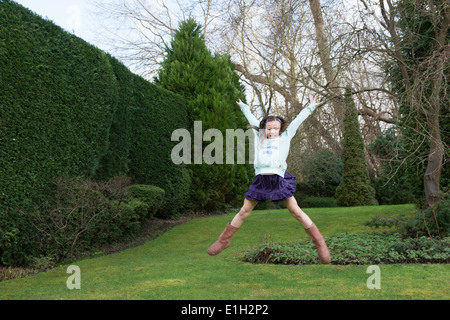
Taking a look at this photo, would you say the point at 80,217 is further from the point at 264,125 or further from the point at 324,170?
the point at 324,170

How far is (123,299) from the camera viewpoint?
403 centimetres

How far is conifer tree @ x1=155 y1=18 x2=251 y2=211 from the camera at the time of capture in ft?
46.2

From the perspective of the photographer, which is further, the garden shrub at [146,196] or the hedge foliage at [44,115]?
the garden shrub at [146,196]

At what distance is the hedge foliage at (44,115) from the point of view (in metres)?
6.46

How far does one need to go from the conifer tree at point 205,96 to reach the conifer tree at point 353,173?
186 inches

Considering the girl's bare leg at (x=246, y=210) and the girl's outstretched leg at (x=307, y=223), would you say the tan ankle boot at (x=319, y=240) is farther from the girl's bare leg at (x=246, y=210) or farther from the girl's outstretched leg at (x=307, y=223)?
the girl's bare leg at (x=246, y=210)

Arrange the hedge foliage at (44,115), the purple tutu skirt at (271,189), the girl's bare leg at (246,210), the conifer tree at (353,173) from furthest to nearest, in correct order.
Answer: the conifer tree at (353,173) < the hedge foliage at (44,115) < the girl's bare leg at (246,210) < the purple tutu skirt at (271,189)

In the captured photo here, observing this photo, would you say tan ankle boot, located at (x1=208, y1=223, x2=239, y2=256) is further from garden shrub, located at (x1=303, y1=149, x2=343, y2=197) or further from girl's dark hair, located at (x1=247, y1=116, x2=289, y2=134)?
garden shrub, located at (x1=303, y1=149, x2=343, y2=197)

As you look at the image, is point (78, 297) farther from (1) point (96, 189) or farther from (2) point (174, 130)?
(2) point (174, 130)

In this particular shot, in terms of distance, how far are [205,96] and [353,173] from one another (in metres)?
7.20

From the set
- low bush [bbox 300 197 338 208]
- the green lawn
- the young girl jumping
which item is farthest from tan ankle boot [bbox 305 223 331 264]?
low bush [bbox 300 197 338 208]

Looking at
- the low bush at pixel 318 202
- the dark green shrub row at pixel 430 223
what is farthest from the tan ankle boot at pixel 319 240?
the low bush at pixel 318 202

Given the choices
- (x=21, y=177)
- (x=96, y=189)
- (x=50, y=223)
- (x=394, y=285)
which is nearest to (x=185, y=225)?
(x=96, y=189)
